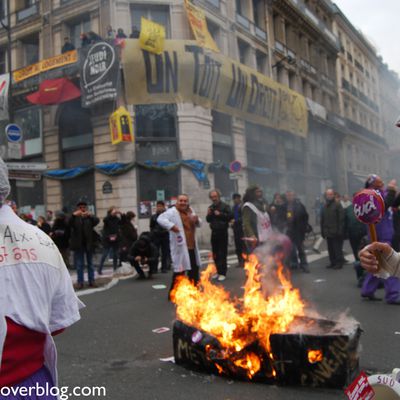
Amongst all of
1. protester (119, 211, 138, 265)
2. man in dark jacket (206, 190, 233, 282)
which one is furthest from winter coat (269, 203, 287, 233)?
protester (119, 211, 138, 265)

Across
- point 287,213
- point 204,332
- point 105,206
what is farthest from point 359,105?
point 204,332

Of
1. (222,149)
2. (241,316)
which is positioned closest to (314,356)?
(241,316)

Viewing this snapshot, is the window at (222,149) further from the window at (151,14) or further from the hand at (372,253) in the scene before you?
the hand at (372,253)

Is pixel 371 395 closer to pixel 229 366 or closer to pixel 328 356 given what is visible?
pixel 328 356

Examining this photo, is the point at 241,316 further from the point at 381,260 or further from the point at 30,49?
the point at 30,49

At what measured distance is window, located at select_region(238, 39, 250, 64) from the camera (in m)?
21.5

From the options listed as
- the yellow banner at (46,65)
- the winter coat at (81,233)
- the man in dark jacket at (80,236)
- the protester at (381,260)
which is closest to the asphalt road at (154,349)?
the man in dark jacket at (80,236)

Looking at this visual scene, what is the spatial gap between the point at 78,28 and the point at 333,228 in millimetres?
13950

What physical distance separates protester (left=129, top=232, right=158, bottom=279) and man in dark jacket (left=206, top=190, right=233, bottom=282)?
1462mm

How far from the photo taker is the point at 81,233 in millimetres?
8281

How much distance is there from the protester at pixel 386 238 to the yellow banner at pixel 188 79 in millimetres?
7968

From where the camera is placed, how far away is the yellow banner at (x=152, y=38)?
1409 centimetres

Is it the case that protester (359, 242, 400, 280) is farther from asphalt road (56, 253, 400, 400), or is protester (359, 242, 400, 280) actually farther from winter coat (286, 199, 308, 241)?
winter coat (286, 199, 308, 241)

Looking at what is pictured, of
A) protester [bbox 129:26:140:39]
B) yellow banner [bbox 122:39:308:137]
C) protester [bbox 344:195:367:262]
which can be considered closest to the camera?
protester [bbox 344:195:367:262]
